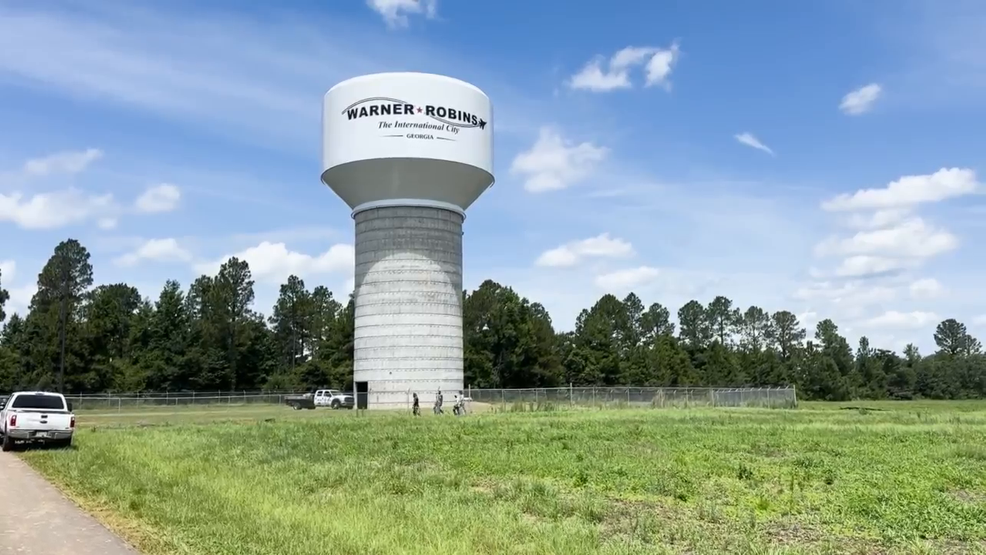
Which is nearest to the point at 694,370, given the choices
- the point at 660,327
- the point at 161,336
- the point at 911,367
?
the point at 660,327

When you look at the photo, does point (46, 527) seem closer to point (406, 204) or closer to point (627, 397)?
point (406, 204)

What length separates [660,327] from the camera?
13550cm

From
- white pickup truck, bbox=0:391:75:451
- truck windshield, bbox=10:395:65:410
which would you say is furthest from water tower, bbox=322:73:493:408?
white pickup truck, bbox=0:391:75:451

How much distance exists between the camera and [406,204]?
48594 mm

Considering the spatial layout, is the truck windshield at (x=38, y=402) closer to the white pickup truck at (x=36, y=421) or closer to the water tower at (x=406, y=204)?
the white pickup truck at (x=36, y=421)

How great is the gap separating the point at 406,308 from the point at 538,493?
118 ft

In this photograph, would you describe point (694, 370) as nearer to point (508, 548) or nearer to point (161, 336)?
point (161, 336)

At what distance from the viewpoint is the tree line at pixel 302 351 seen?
79312 mm

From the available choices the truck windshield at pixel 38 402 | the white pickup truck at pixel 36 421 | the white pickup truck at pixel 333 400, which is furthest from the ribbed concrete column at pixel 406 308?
the white pickup truck at pixel 36 421

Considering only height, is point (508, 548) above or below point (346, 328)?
below

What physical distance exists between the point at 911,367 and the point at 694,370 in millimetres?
41727

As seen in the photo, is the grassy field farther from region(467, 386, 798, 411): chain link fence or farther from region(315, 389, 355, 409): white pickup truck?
region(315, 389, 355, 409): white pickup truck

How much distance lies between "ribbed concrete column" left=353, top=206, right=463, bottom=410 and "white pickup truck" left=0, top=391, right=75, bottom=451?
24.9m

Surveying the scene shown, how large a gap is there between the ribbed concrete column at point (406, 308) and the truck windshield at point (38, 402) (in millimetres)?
24673
